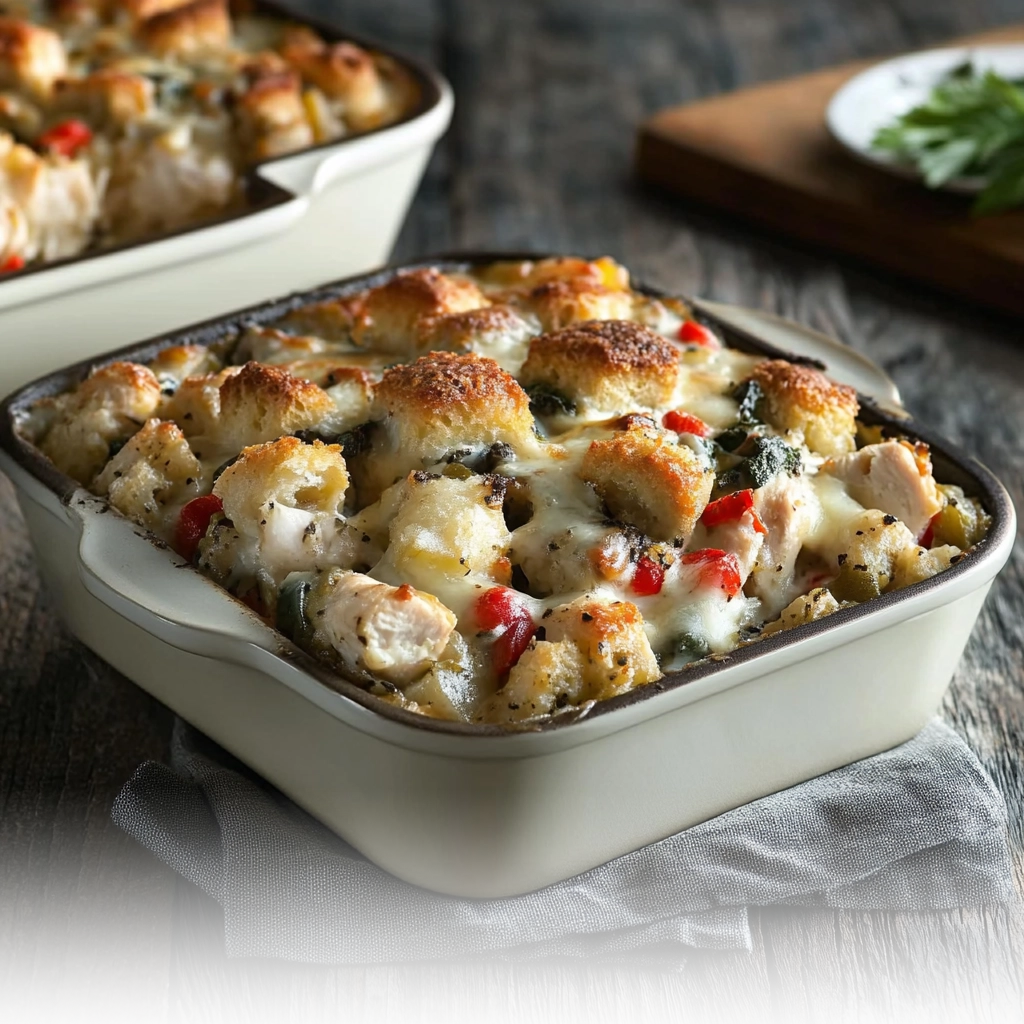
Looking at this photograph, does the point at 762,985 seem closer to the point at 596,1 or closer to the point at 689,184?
the point at 689,184

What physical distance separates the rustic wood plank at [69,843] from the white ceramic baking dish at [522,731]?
0.57 ft

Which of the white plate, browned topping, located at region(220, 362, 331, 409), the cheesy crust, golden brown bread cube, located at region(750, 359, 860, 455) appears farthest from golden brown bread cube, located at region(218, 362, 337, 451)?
the white plate

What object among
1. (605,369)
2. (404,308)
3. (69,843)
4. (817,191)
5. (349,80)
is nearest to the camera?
(69,843)

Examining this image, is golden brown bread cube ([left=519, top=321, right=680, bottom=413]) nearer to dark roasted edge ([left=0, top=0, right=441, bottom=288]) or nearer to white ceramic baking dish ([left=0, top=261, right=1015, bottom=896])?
white ceramic baking dish ([left=0, top=261, right=1015, bottom=896])

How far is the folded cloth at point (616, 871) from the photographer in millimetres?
2086

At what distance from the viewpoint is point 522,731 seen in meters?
1.88

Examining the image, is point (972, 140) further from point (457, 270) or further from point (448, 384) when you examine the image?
point (448, 384)

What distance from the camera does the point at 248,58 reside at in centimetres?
385

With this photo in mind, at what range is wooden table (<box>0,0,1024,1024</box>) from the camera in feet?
6.73

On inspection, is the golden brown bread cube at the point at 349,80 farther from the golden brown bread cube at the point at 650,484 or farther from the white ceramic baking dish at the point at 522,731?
the golden brown bread cube at the point at 650,484

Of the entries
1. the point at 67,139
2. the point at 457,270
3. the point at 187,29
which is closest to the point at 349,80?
the point at 187,29

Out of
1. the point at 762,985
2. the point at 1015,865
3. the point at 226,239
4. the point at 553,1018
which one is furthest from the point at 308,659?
the point at 226,239

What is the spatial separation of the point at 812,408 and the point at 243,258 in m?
1.30

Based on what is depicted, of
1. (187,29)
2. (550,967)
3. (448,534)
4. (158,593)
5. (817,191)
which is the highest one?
(448,534)
